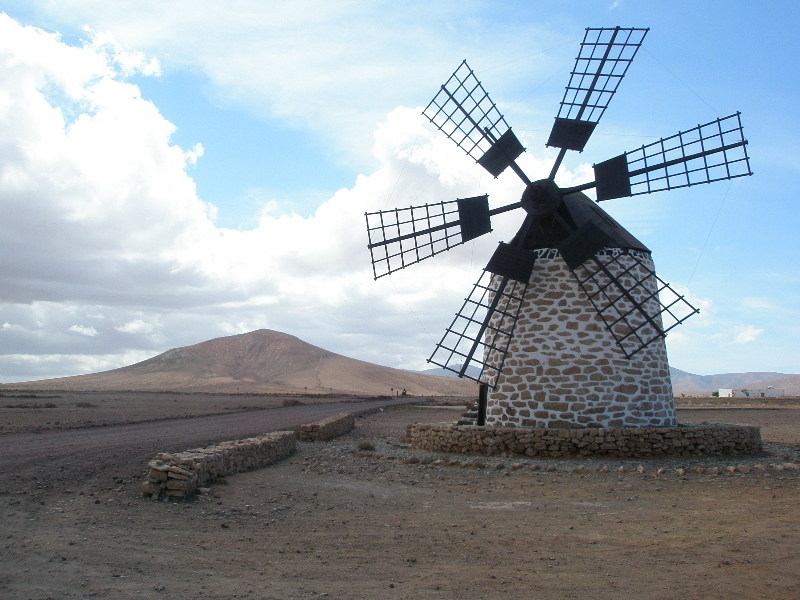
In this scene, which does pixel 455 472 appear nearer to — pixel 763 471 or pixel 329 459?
pixel 329 459

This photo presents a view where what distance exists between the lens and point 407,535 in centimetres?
753

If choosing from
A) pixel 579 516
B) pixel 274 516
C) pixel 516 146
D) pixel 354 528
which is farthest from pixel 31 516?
pixel 516 146

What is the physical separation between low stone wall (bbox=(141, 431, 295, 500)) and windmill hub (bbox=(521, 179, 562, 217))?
713cm

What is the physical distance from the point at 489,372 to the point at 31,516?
9.88 meters

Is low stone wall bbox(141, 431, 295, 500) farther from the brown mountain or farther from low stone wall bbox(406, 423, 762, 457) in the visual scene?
the brown mountain

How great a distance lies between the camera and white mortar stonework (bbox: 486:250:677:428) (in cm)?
1393

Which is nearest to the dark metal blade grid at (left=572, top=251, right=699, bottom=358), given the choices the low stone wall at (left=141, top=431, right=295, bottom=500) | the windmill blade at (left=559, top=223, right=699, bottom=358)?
the windmill blade at (left=559, top=223, right=699, bottom=358)

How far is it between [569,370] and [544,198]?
12.1ft

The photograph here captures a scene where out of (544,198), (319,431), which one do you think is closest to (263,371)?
(319,431)

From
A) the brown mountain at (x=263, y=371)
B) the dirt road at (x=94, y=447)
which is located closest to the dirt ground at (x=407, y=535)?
the dirt road at (x=94, y=447)

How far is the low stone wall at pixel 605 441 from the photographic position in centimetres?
1337

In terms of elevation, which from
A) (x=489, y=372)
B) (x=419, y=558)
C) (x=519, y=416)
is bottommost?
(x=419, y=558)

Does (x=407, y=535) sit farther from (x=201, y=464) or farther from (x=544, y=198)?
(x=544, y=198)

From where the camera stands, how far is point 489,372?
15352mm
